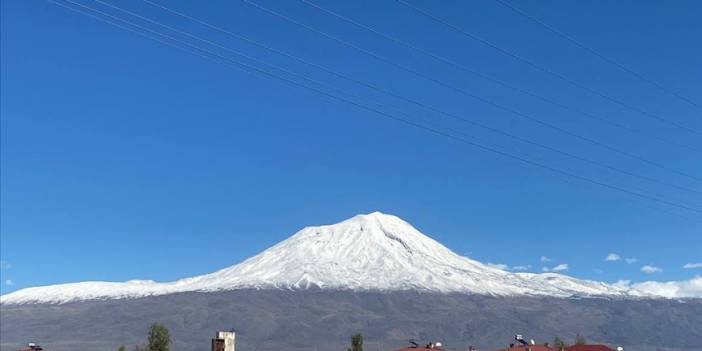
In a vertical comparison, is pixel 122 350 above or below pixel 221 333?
above

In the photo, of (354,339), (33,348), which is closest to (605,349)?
(354,339)

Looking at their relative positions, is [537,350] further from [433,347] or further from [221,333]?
[221,333]

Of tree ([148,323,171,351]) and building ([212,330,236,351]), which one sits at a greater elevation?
tree ([148,323,171,351])

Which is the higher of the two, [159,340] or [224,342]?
[159,340]

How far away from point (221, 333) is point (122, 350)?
80978 mm

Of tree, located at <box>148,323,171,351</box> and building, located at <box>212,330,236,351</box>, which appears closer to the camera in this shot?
building, located at <box>212,330,236,351</box>

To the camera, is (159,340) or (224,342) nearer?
(224,342)

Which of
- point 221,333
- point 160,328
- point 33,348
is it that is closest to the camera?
point 221,333

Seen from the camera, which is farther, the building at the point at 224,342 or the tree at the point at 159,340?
the tree at the point at 159,340

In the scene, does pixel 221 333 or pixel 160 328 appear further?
pixel 160 328

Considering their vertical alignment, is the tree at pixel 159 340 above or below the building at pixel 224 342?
above

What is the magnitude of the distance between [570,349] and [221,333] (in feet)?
303

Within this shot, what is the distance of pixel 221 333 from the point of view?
15.1 m

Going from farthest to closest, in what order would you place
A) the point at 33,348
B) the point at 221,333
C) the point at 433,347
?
1. the point at 433,347
2. the point at 33,348
3. the point at 221,333
